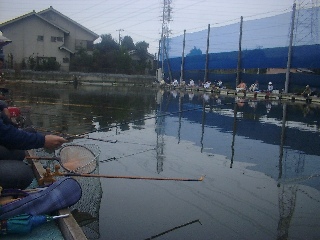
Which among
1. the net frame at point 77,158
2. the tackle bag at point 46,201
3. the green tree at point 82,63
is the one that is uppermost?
the green tree at point 82,63

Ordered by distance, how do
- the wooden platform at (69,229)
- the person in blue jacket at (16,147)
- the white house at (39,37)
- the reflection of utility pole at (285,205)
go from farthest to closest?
the white house at (39,37) < the reflection of utility pole at (285,205) < the person in blue jacket at (16,147) < the wooden platform at (69,229)

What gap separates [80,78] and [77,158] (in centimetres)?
3945

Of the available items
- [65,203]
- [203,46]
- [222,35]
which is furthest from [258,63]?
[65,203]

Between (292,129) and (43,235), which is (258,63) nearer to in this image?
(292,129)

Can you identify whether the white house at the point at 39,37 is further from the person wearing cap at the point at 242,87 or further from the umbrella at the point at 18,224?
the umbrella at the point at 18,224

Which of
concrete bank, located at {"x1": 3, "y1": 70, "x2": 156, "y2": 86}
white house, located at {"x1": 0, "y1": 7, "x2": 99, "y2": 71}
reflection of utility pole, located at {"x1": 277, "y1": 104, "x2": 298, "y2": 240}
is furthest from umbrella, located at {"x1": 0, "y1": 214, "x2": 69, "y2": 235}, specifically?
white house, located at {"x1": 0, "y1": 7, "x2": 99, "y2": 71}

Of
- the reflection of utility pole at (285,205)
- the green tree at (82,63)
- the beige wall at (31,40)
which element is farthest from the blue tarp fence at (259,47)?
the reflection of utility pole at (285,205)

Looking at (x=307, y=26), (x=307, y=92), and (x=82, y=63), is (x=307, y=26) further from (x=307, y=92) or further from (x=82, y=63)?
(x=82, y=63)

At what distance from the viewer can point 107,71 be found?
46438 millimetres

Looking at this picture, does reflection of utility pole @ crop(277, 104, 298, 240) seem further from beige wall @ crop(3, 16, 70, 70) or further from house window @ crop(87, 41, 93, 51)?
Result: house window @ crop(87, 41, 93, 51)

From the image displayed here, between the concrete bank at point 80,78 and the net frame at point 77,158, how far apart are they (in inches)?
1365

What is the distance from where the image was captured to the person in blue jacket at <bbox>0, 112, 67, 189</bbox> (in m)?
3.23

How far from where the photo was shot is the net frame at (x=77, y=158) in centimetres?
429

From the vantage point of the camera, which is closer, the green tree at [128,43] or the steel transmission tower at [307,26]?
the steel transmission tower at [307,26]
